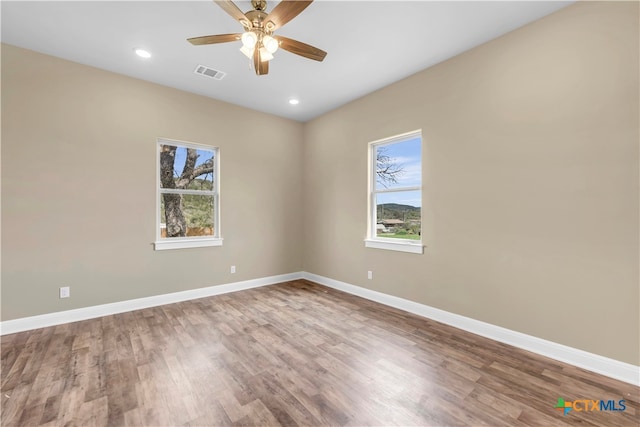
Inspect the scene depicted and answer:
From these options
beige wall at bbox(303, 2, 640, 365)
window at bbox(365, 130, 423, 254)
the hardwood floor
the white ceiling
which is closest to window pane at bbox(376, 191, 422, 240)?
window at bbox(365, 130, 423, 254)

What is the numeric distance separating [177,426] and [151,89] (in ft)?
12.7

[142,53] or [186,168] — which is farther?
[186,168]

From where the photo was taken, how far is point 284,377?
6.84 feet

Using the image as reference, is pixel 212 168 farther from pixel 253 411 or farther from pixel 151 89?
pixel 253 411

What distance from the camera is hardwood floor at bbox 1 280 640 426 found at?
1.69 meters

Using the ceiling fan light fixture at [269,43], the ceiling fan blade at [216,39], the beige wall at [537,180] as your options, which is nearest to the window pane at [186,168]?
the ceiling fan blade at [216,39]

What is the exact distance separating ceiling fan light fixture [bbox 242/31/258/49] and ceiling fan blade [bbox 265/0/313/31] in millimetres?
136

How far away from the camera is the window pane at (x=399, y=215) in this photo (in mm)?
3509

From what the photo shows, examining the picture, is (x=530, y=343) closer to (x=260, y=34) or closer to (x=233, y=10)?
(x=260, y=34)

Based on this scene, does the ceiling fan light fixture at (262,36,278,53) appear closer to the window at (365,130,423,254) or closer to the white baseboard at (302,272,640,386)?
the window at (365,130,423,254)

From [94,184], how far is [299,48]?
2.92 meters

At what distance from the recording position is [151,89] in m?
3.66

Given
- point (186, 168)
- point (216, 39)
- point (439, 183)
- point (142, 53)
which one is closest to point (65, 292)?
point (186, 168)

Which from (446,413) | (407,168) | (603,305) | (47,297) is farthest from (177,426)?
(407,168)
